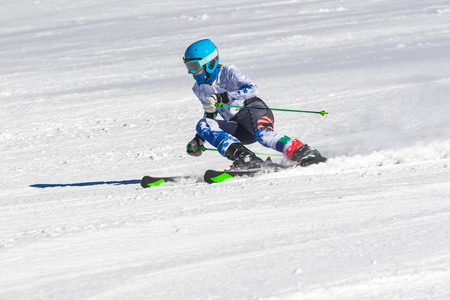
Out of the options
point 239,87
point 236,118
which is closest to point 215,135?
point 236,118

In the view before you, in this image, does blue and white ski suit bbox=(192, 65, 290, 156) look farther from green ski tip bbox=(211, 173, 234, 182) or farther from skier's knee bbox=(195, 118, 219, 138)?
green ski tip bbox=(211, 173, 234, 182)

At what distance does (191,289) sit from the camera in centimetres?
286

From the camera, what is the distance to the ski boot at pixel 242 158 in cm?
523

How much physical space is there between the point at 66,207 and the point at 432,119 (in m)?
3.82

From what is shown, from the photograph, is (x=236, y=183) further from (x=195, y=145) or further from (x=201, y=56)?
(x=201, y=56)

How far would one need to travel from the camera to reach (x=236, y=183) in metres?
4.97

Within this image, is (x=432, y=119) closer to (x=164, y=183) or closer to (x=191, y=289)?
(x=164, y=183)

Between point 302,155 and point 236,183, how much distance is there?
0.60 meters

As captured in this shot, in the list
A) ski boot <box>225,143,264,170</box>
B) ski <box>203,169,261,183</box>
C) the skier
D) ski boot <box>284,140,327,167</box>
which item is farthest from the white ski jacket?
ski <box>203,169,261,183</box>

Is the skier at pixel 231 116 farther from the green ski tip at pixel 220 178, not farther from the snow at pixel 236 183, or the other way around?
the snow at pixel 236 183

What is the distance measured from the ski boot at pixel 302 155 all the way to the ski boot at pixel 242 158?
0.23 metres

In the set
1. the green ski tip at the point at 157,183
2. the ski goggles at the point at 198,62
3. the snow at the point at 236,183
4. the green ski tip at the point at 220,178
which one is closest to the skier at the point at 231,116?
the ski goggles at the point at 198,62

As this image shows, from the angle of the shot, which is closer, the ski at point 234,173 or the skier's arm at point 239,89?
the ski at point 234,173

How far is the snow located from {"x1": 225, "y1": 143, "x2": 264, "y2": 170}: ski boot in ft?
0.83
